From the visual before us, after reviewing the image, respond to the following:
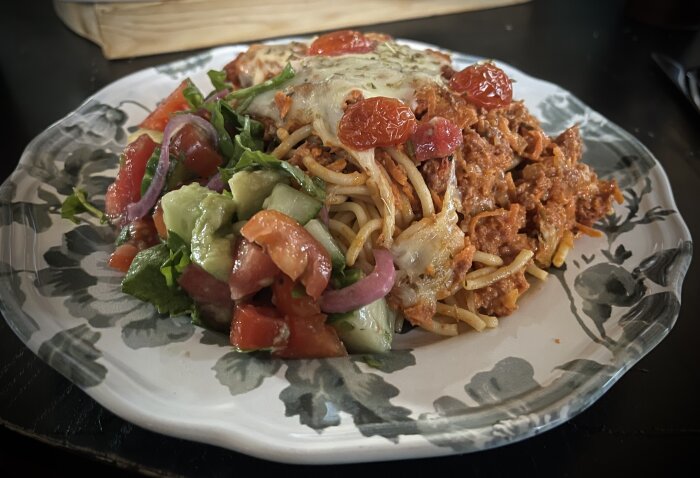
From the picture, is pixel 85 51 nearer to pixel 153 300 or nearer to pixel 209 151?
pixel 209 151

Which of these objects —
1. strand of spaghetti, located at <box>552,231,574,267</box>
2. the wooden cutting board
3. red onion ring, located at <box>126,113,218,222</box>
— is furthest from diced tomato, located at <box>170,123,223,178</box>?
the wooden cutting board

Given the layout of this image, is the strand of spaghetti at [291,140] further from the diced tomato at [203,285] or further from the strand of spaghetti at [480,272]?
the strand of spaghetti at [480,272]

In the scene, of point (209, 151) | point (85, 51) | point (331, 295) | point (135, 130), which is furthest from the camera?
point (85, 51)

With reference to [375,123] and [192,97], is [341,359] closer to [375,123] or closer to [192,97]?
[375,123]

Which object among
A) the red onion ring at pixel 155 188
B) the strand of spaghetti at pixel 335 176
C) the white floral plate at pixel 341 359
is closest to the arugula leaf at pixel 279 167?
the strand of spaghetti at pixel 335 176

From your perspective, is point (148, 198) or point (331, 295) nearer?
point (331, 295)

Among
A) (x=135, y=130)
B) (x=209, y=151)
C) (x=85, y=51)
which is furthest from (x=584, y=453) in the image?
(x=85, y=51)
